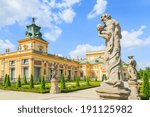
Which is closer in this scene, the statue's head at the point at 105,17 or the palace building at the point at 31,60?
the statue's head at the point at 105,17

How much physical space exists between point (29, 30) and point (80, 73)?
78.5 feet

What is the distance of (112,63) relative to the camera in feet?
16.9

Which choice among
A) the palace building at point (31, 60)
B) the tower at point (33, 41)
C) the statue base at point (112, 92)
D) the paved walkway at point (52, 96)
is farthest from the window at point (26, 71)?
the statue base at point (112, 92)

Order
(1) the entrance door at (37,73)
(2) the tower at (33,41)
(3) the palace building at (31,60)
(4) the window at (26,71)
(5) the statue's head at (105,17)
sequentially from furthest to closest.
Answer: (2) the tower at (33,41) → (1) the entrance door at (37,73) → (4) the window at (26,71) → (3) the palace building at (31,60) → (5) the statue's head at (105,17)

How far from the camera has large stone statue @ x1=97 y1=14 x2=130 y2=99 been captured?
498 centimetres

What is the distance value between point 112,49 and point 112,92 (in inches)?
46.1

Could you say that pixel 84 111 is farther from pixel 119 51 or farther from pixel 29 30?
pixel 29 30

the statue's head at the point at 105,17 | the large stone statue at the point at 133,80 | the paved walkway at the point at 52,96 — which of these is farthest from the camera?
the paved walkway at the point at 52,96

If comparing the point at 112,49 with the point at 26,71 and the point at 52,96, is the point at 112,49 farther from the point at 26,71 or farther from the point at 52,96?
the point at 26,71

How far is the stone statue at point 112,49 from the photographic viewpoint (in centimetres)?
510

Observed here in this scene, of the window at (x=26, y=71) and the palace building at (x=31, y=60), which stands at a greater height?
the palace building at (x=31, y=60)

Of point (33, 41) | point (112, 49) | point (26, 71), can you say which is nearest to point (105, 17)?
point (112, 49)

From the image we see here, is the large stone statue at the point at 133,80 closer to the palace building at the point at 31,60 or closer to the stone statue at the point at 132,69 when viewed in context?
the stone statue at the point at 132,69

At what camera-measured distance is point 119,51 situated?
203 inches
